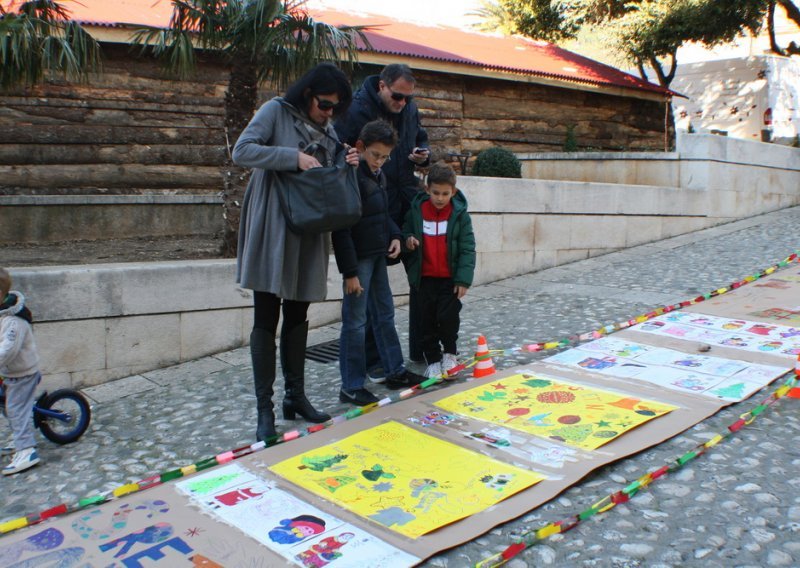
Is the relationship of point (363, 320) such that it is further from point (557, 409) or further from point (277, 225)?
point (557, 409)

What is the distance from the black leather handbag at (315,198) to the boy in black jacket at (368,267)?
1.33ft

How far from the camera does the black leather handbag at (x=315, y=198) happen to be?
135 inches

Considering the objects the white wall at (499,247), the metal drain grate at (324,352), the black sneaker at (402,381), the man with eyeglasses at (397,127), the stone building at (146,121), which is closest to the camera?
the man with eyeglasses at (397,127)

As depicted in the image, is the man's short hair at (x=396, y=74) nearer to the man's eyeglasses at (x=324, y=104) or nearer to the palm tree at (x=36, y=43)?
the man's eyeglasses at (x=324, y=104)

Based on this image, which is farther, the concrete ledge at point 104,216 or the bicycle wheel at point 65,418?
the concrete ledge at point 104,216

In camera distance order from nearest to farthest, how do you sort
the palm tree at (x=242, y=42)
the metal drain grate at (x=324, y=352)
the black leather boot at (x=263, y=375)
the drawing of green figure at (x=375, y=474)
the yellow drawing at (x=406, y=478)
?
the yellow drawing at (x=406, y=478) → the drawing of green figure at (x=375, y=474) → the black leather boot at (x=263, y=375) → the metal drain grate at (x=324, y=352) → the palm tree at (x=242, y=42)

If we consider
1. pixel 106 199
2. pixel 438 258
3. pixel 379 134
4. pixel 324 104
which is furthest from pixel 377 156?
pixel 106 199

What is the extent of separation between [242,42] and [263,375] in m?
3.91

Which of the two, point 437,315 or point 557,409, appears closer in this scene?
point 557,409

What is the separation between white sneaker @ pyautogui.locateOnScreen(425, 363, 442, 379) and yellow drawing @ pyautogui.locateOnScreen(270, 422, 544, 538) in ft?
3.27

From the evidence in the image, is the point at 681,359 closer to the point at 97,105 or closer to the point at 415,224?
the point at 415,224

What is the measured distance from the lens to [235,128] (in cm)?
678

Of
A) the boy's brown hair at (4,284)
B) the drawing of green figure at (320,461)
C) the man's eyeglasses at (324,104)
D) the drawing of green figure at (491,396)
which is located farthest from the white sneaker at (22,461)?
the drawing of green figure at (491,396)

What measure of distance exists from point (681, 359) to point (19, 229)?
25.7 feet
